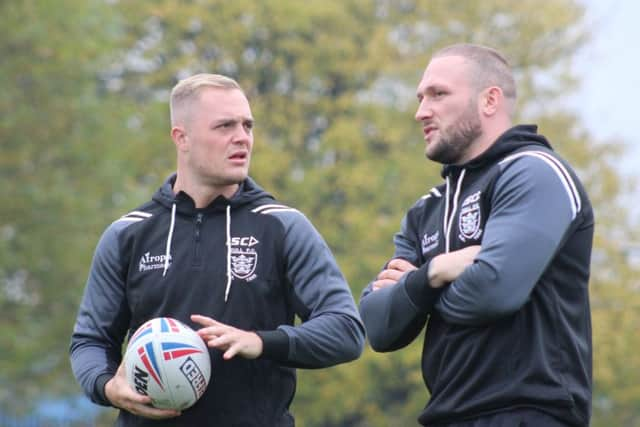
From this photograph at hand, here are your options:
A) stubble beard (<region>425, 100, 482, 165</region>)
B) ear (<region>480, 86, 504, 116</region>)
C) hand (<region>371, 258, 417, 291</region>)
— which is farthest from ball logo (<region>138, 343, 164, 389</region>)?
ear (<region>480, 86, 504, 116</region>)

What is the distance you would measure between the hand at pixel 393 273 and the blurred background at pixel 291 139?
53.4 ft

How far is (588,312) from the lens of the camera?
5.85 m

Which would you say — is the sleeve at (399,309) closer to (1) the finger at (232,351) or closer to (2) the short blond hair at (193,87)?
(1) the finger at (232,351)

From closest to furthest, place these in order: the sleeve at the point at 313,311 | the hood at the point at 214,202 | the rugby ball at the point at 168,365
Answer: the rugby ball at the point at 168,365, the sleeve at the point at 313,311, the hood at the point at 214,202

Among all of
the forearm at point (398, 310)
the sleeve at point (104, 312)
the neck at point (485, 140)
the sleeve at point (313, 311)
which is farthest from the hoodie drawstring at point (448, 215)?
the sleeve at point (104, 312)

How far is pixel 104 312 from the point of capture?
6879 millimetres

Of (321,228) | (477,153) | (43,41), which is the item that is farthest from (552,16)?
(477,153)

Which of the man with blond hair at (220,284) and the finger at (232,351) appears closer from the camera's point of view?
the finger at (232,351)

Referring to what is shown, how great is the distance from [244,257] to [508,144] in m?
1.55

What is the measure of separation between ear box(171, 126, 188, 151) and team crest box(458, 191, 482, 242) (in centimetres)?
173

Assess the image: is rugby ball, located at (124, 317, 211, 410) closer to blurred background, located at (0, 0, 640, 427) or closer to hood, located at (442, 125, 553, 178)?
hood, located at (442, 125, 553, 178)

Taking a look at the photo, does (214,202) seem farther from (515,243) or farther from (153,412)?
(515,243)

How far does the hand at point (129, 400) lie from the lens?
6254mm

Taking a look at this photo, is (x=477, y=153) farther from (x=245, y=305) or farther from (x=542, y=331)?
(x=245, y=305)
